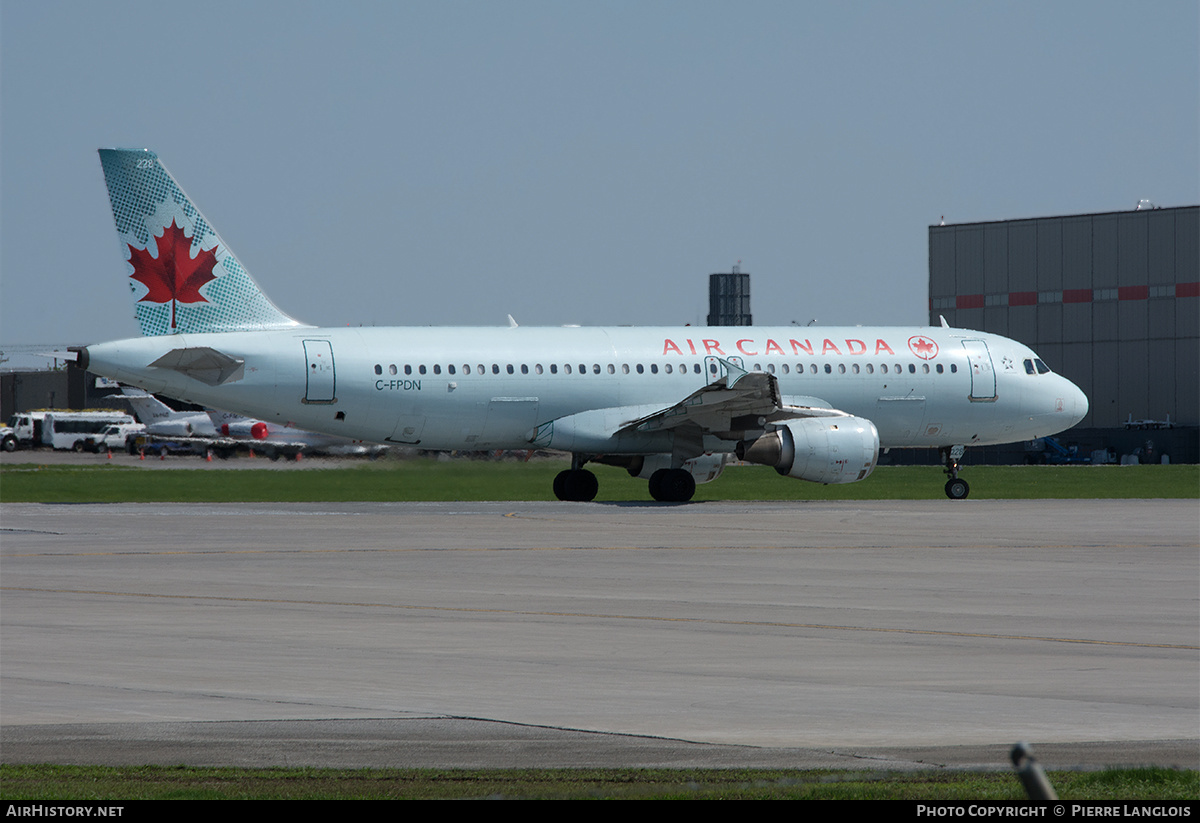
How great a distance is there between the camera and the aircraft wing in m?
35.8

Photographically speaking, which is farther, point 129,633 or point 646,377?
point 646,377

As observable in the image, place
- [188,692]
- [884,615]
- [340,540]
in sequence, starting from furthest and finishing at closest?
[340,540] < [884,615] < [188,692]

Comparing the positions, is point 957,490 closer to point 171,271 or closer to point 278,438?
point 171,271

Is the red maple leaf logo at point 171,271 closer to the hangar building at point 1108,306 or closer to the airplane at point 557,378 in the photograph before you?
the airplane at point 557,378

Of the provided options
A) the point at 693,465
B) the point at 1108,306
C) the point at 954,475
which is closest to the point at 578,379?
the point at 693,465

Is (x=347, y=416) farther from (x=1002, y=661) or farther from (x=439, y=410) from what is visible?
(x=1002, y=661)

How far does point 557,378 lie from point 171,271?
32.0ft

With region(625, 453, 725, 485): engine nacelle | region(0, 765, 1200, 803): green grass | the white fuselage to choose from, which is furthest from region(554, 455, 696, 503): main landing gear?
region(0, 765, 1200, 803): green grass

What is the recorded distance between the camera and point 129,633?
1484 centimetres

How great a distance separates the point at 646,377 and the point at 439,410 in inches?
218

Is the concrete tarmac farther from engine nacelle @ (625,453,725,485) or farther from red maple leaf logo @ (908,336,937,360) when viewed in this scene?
red maple leaf logo @ (908,336,937,360)

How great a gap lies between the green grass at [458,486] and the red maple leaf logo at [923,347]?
3.99m

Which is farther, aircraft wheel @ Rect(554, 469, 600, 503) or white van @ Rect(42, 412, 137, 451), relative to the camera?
white van @ Rect(42, 412, 137, 451)
